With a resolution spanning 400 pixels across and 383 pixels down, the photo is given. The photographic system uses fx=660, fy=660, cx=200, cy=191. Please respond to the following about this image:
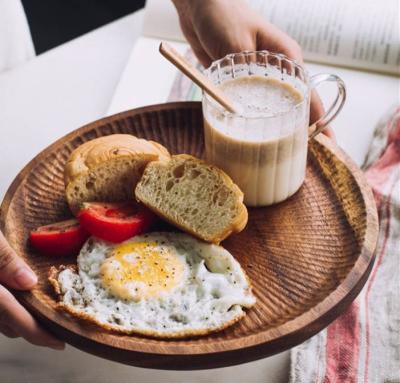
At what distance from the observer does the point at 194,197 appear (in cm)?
145

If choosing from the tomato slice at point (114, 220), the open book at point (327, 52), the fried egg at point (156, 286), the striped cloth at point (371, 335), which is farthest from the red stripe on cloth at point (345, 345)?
the open book at point (327, 52)

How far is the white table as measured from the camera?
1386 mm

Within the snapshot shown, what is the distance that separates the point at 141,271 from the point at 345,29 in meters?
1.31

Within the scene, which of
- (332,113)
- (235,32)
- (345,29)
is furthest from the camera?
(345,29)

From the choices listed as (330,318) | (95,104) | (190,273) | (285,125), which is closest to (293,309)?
(330,318)

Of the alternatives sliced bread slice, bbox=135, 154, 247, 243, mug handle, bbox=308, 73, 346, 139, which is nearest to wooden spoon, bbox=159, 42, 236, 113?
sliced bread slice, bbox=135, 154, 247, 243

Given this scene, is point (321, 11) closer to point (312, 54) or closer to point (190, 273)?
point (312, 54)

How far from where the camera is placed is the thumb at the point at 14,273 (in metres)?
1.31

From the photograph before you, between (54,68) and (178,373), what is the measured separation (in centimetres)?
129

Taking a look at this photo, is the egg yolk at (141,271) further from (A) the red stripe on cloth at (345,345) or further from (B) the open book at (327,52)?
(B) the open book at (327,52)

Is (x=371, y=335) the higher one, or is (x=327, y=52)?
(x=327, y=52)

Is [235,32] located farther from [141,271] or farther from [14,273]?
[14,273]

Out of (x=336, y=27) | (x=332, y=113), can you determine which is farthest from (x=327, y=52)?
(x=332, y=113)

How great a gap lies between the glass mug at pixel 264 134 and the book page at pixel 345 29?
0.71 meters
